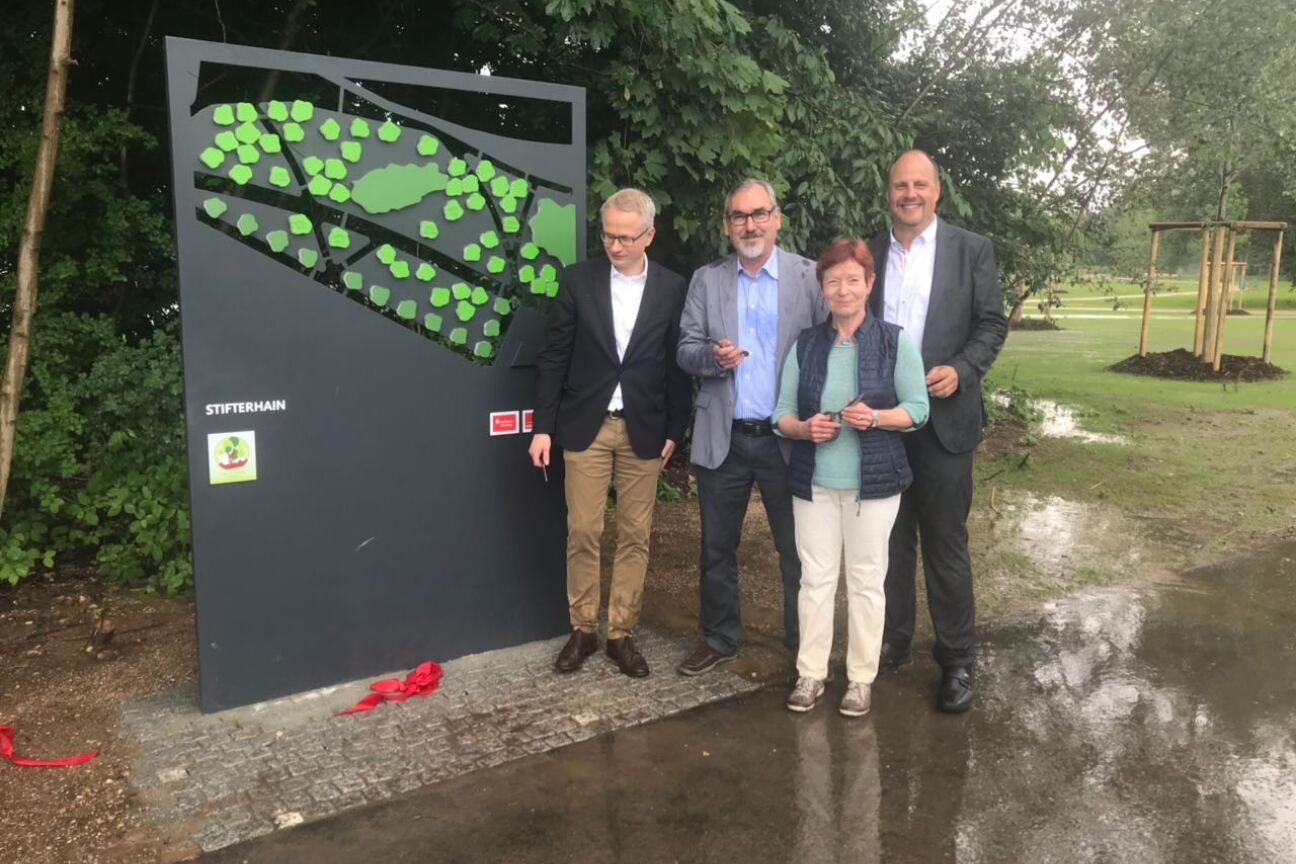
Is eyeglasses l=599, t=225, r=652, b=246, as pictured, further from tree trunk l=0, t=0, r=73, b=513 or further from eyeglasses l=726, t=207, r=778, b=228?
tree trunk l=0, t=0, r=73, b=513

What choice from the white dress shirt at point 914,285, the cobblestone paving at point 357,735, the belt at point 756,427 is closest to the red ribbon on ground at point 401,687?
the cobblestone paving at point 357,735

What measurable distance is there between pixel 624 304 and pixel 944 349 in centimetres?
132

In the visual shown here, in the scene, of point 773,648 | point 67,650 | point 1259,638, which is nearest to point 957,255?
point 773,648

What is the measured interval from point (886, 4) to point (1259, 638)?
5613 millimetres

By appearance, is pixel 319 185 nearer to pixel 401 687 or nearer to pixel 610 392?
pixel 610 392

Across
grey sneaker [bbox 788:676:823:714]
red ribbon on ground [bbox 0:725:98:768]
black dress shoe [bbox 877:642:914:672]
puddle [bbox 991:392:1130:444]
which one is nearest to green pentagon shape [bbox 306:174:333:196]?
red ribbon on ground [bbox 0:725:98:768]

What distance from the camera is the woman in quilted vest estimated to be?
3.62 m

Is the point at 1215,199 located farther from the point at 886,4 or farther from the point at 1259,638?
the point at 1259,638

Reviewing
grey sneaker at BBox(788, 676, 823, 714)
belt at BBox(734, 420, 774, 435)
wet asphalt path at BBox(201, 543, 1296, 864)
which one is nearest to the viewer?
wet asphalt path at BBox(201, 543, 1296, 864)

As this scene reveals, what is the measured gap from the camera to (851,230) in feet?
23.2

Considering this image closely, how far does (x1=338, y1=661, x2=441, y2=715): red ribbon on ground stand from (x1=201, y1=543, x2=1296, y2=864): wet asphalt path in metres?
0.70

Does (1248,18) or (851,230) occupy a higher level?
(1248,18)

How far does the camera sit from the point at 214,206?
3.43 m

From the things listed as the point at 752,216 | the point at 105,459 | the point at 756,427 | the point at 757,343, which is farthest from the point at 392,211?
the point at 105,459
